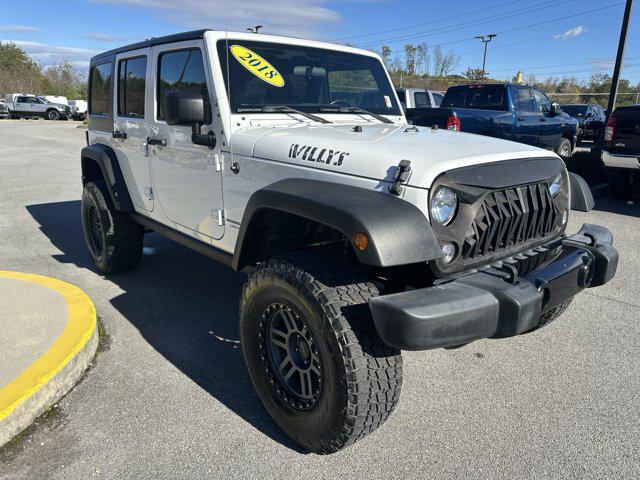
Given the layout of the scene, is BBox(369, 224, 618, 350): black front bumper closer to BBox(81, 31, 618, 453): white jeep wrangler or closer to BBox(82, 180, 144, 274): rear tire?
BBox(81, 31, 618, 453): white jeep wrangler

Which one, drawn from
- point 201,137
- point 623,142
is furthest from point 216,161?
point 623,142

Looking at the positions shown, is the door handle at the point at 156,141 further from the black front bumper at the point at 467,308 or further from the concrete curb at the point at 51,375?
the black front bumper at the point at 467,308

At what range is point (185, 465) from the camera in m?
2.37

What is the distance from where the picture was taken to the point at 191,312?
4062 mm

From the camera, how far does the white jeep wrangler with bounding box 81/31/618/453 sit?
2.07 m

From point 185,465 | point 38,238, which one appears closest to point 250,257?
point 185,465

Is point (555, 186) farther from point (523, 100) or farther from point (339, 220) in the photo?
point (523, 100)

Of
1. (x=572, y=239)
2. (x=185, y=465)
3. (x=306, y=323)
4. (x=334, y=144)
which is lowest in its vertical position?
(x=185, y=465)

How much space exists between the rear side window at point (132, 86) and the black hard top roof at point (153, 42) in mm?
99

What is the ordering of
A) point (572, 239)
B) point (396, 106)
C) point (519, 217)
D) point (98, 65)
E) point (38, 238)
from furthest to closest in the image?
point (38, 238) < point (98, 65) < point (396, 106) < point (572, 239) < point (519, 217)

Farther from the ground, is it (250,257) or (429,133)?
(429,133)

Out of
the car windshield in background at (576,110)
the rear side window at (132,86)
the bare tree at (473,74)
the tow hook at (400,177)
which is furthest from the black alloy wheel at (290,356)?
the bare tree at (473,74)

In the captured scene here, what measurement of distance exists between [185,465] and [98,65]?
4076 millimetres

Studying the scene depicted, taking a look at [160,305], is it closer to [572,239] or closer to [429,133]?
[429,133]
